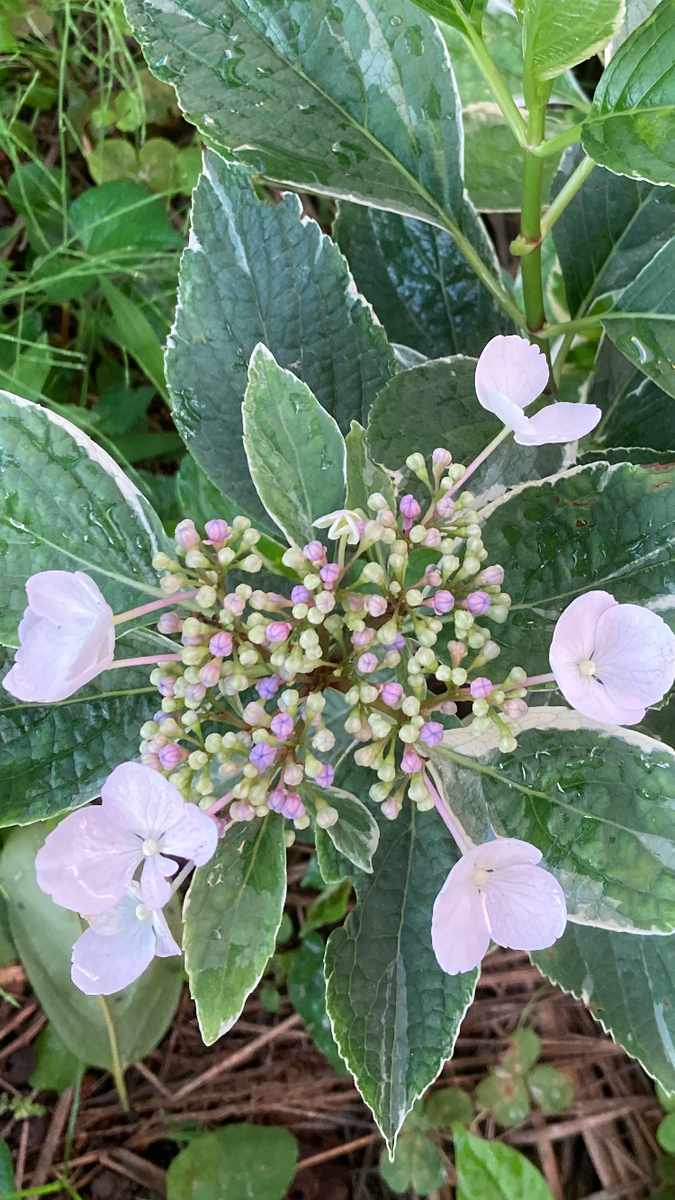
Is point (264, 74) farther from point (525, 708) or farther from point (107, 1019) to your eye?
point (107, 1019)

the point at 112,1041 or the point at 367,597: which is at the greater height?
the point at 367,597

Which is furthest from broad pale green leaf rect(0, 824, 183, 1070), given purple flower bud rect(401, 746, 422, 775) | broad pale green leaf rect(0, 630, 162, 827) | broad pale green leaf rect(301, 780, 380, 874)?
purple flower bud rect(401, 746, 422, 775)

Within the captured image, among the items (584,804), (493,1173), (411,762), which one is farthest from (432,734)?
(493,1173)

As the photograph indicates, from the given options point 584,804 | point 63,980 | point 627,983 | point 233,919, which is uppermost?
point 584,804

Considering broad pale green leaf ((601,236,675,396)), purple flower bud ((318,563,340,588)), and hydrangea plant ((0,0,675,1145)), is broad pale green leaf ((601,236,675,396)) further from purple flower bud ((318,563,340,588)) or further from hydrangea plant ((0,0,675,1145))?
purple flower bud ((318,563,340,588))

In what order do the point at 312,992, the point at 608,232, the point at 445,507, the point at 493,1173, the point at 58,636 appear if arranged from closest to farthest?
1. the point at 58,636
2. the point at 445,507
3. the point at 608,232
4. the point at 493,1173
5. the point at 312,992

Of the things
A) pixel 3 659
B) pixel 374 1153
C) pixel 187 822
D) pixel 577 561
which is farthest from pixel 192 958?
pixel 374 1153

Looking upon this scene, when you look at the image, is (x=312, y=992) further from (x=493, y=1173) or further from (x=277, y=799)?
(x=277, y=799)
